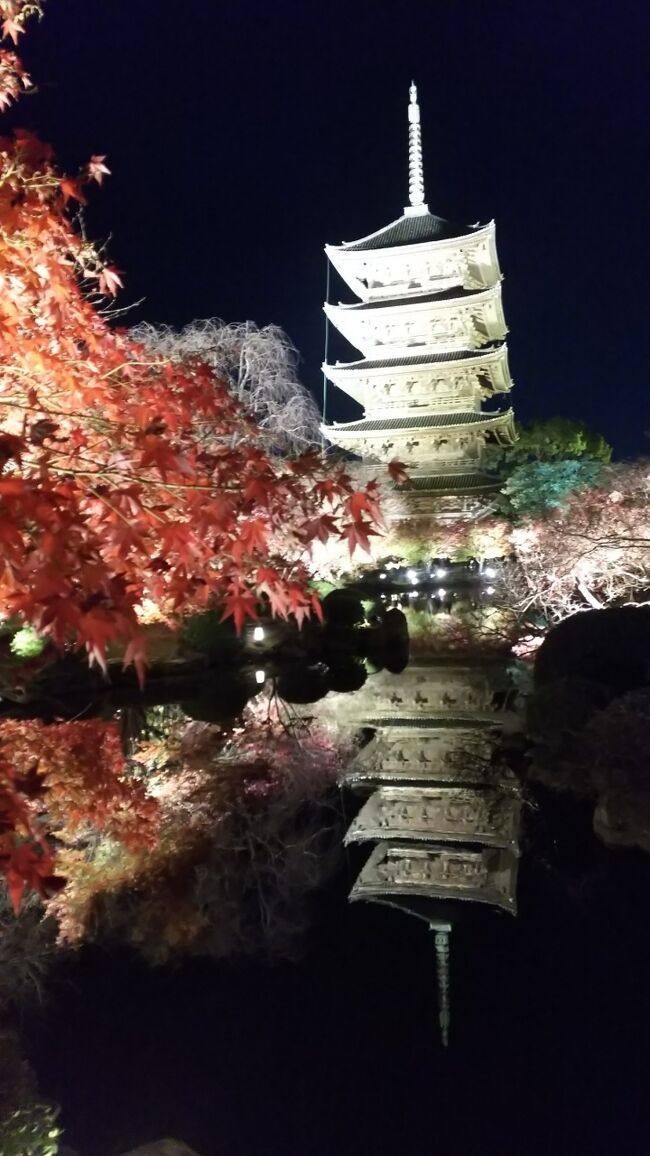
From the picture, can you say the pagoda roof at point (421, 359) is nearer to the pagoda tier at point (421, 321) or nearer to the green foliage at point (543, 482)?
the pagoda tier at point (421, 321)

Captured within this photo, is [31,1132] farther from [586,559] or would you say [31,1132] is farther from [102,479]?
[586,559]

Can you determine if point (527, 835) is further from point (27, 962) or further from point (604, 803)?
point (27, 962)

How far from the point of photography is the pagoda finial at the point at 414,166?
2464 cm

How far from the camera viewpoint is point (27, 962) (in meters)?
3.57

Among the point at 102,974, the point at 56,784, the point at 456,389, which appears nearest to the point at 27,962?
the point at 102,974

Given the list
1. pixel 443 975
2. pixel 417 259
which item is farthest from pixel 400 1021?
pixel 417 259

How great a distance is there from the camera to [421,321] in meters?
23.2

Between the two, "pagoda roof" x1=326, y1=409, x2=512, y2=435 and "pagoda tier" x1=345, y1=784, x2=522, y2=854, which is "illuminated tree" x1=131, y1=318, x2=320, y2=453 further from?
"pagoda tier" x1=345, y1=784, x2=522, y2=854

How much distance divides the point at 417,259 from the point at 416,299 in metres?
1.49

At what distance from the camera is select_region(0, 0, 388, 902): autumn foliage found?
2.15 m

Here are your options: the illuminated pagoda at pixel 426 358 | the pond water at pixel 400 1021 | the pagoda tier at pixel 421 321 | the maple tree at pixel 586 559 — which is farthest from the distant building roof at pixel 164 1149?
the pagoda tier at pixel 421 321

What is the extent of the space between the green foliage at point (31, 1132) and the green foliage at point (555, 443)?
74.8ft

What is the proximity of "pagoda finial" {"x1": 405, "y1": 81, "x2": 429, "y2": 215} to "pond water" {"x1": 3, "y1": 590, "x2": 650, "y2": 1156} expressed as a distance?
25.0 m

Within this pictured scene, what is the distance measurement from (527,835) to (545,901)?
947 mm
